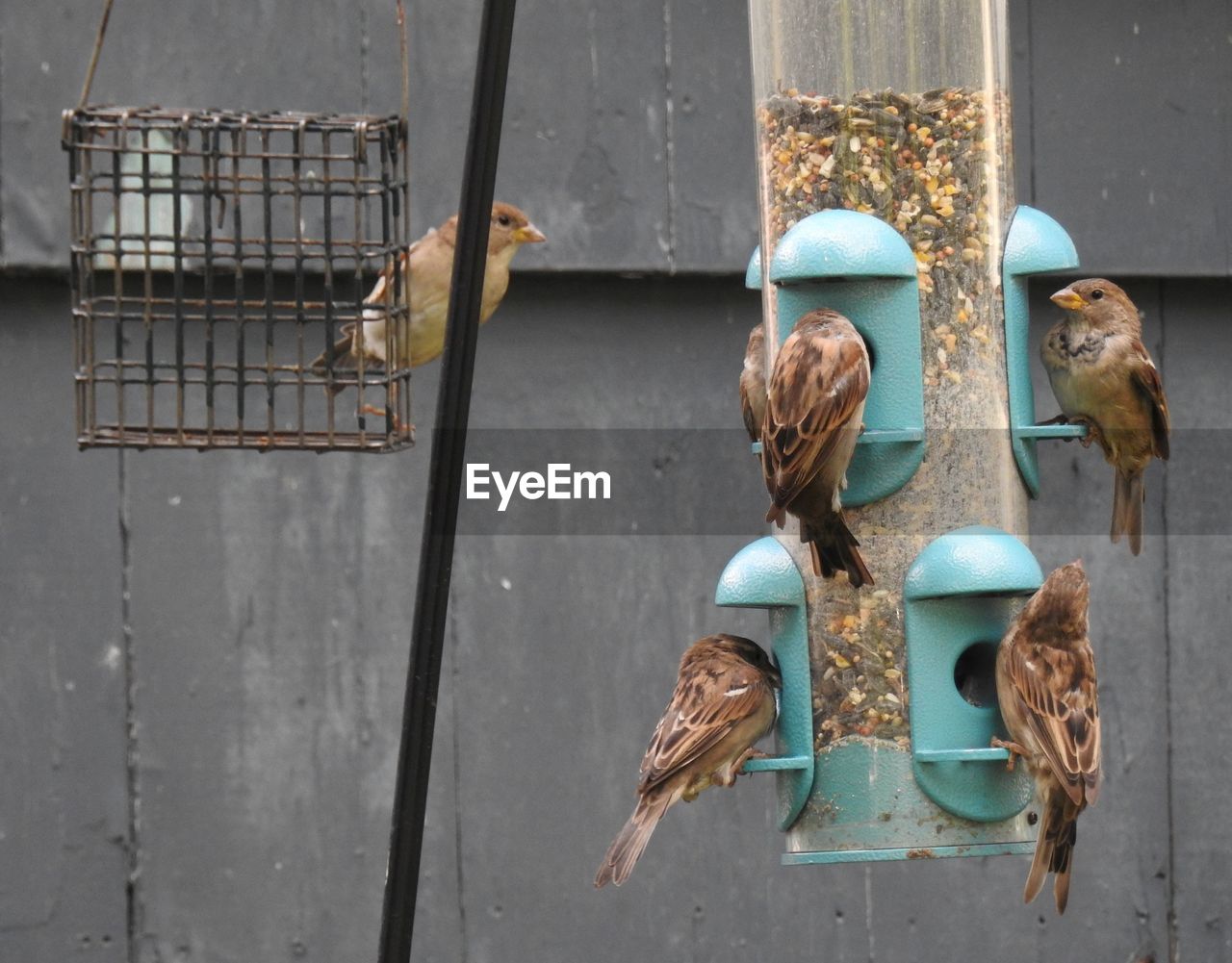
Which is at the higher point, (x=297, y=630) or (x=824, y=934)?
(x=297, y=630)

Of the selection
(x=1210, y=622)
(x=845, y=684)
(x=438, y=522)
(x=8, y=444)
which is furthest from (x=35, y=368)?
(x=1210, y=622)

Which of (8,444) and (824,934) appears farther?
(824,934)

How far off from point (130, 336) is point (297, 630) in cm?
81

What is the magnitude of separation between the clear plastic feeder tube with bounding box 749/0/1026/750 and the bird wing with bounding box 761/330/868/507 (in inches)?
10.5

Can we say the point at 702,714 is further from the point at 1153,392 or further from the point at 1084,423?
the point at 1153,392

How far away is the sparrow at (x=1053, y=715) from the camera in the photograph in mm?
3010

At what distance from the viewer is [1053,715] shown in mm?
3021

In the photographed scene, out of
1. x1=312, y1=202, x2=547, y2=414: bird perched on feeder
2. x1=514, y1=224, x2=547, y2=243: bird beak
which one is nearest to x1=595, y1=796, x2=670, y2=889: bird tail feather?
x1=312, y1=202, x2=547, y2=414: bird perched on feeder

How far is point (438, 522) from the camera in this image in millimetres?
2344

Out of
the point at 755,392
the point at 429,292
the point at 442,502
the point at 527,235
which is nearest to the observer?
the point at 442,502

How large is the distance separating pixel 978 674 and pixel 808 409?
615 mm

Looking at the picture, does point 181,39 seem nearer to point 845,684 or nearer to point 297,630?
point 297,630

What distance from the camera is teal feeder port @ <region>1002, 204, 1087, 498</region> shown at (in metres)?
3.29

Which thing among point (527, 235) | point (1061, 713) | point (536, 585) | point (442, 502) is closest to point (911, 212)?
point (1061, 713)
